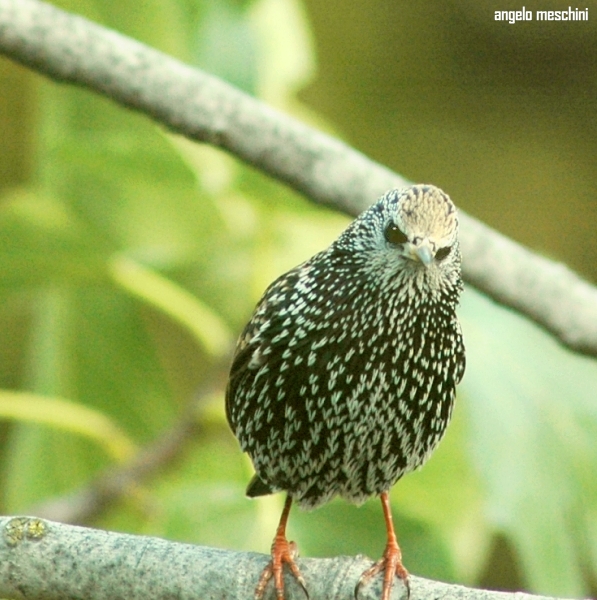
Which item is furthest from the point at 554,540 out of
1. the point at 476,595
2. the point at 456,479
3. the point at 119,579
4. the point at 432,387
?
the point at 119,579

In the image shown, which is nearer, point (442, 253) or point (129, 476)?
point (442, 253)

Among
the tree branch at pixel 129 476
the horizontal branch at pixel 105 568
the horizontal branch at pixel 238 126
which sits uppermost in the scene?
the horizontal branch at pixel 238 126

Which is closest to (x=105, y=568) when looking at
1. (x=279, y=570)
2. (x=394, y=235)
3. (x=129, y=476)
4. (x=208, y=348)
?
(x=279, y=570)

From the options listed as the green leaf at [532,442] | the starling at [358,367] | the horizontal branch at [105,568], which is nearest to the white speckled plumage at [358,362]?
the starling at [358,367]

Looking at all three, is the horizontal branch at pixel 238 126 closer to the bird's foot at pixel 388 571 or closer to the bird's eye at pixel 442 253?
the bird's eye at pixel 442 253

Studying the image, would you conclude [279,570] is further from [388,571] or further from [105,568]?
[105,568]

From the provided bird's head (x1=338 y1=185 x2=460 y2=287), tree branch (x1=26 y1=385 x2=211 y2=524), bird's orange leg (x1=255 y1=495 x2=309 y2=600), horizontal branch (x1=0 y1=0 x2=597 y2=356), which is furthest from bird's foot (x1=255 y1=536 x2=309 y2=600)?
tree branch (x1=26 y1=385 x2=211 y2=524)
